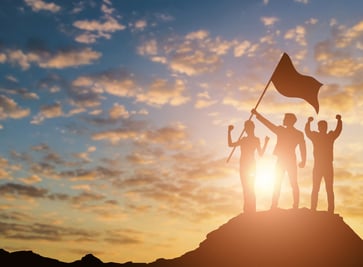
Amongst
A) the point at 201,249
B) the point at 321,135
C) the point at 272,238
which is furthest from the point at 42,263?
the point at 321,135

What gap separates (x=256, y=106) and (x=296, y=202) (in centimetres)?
391

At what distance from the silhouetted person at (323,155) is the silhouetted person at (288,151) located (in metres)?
0.44

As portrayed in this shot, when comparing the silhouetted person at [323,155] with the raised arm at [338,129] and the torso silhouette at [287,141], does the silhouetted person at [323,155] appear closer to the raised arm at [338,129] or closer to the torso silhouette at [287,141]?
the raised arm at [338,129]

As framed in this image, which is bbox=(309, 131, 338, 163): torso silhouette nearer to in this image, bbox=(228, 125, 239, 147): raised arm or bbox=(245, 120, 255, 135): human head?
bbox=(245, 120, 255, 135): human head

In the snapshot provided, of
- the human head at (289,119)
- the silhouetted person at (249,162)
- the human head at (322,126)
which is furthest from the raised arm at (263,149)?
the human head at (322,126)

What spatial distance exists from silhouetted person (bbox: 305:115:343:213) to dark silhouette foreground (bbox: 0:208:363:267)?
898mm

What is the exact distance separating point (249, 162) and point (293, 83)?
3.63m

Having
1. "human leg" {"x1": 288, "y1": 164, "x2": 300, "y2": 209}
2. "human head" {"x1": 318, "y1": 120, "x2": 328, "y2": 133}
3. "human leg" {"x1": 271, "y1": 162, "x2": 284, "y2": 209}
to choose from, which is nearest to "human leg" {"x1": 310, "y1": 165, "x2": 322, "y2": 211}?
"human leg" {"x1": 288, "y1": 164, "x2": 300, "y2": 209}

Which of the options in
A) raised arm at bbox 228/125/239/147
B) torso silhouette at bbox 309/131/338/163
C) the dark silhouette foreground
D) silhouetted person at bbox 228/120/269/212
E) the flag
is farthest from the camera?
the flag

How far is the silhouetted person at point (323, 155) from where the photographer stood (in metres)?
16.8

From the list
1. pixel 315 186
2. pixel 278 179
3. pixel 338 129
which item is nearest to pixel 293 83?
pixel 338 129

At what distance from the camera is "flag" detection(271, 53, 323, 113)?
58.1 ft

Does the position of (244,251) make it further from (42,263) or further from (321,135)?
(42,263)

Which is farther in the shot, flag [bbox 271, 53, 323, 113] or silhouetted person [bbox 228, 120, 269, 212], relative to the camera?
flag [bbox 271, 53, 323, 113]
